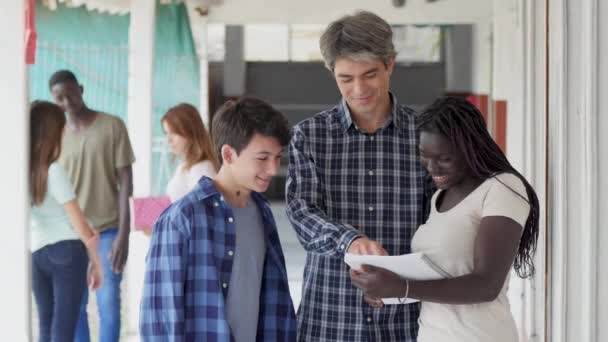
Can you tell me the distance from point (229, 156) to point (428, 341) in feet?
2.19

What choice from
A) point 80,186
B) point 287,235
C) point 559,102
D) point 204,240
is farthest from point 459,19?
point 204,240

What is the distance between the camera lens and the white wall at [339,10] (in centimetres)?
872

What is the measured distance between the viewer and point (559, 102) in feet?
7.79

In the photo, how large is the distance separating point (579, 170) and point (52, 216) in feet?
8.64

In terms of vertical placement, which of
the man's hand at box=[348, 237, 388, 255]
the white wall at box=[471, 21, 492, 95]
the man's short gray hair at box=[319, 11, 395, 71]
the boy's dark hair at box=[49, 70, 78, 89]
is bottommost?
the man's hand at box=[348, 237, 388, 255]

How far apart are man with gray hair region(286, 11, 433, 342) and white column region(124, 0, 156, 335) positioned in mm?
4353

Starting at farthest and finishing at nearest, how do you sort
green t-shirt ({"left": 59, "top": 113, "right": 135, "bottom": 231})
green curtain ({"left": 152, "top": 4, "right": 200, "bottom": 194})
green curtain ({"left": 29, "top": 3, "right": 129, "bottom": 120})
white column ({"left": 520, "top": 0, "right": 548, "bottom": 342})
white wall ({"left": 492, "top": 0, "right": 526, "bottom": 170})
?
green curtain ({"left": 152, "top": 4, "right": 200, "bottom": 194})
green curtain ({"left": 29, "top": 3, "right": 129, "bottom": 120})
green t-shirt ({"left": 59, "top": 113, "right": 135, "bottom": 231})
white wall ({"left": 492, "top": 0, "right": 526, "bottom": 170})
white column ({"left": 520, "top": 0, "right": 548, "bottom": 342})

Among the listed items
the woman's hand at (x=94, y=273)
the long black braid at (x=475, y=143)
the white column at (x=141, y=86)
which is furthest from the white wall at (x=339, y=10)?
the long black braid at (x=475, y=143)

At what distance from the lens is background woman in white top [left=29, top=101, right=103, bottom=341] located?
400 centimetres

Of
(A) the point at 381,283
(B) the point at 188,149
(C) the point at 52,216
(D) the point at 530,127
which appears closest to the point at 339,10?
(B) the point at 188,149

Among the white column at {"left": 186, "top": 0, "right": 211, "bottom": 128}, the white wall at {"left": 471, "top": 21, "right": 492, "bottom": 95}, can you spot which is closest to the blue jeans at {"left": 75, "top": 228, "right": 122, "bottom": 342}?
the white column at {"left": 186, "top": 0, "right": 211, "bottom": 128}

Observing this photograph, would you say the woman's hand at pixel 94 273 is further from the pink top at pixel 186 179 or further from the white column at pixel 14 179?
the white column at pixel 14 179

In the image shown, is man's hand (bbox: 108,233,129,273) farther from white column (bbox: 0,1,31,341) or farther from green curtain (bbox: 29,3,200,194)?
white column (bbox: 0,1,31,341)

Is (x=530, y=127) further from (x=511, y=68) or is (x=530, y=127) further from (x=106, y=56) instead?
(x=106, y=56)
